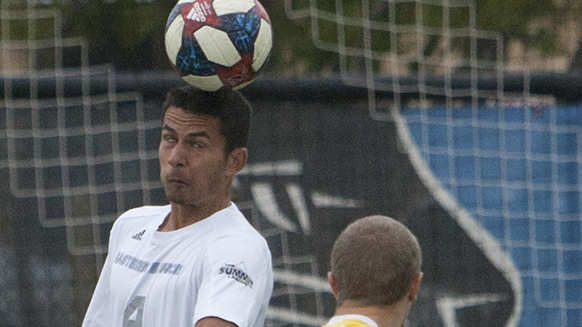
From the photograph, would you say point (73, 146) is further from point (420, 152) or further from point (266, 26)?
point (266, 26)

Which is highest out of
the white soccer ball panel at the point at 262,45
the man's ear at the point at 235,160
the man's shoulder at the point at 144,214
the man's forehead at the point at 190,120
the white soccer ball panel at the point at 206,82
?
the white soccer ball panel at the point at 262,45

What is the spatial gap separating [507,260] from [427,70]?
263cm

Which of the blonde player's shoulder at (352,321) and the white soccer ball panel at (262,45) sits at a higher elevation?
the white soccer ball panel at (262,45)

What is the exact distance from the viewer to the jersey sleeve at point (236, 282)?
3.09 meters

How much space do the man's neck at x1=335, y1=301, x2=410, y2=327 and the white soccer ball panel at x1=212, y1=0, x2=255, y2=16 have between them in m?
1.33

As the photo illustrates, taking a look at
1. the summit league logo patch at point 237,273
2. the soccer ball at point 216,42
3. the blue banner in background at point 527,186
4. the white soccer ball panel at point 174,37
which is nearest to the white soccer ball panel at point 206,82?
the soccer ball at point 216,42

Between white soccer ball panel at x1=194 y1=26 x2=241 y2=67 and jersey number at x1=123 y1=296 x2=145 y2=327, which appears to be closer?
jersey number at x1=123 y1=296 x2=145 y2=327

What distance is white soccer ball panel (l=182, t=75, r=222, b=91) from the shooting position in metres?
3.54

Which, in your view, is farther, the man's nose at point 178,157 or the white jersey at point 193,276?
the man's nose at point 178,157

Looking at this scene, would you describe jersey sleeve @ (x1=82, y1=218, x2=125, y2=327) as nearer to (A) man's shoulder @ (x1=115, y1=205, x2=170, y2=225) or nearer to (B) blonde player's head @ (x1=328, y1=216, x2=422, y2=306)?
(A) man's shoulder @ (x1=115, y1=205, x2=170, y2=225)

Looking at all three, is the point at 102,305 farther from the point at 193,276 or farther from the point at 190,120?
the point at 190,120

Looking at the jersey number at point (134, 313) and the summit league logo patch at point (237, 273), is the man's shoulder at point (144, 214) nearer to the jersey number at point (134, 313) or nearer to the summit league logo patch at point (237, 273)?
the jersey number at point (134, 313)

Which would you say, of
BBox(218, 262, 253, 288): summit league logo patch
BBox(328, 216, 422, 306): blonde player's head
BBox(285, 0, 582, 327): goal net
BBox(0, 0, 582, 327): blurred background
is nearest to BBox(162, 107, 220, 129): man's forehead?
BBox(218, 262, 253, 288): summit league logo patch

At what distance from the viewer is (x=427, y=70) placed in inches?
335
